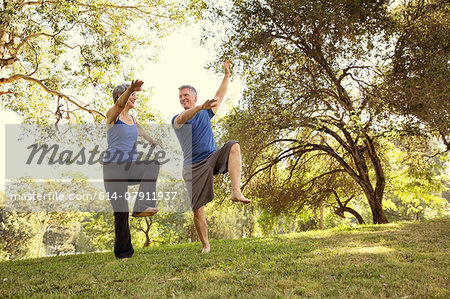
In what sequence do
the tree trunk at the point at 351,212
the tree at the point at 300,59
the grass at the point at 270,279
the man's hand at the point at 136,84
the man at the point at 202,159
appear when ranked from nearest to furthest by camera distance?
the grass at the point at 270,279, the man's hand at the point at 136,84, the man at the point at 202,159, the tree at the point at 300,59, the tree trunk at the point at 351,212

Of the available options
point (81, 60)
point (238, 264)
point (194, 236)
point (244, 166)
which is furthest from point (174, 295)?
point (194, 236)

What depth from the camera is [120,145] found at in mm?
4996

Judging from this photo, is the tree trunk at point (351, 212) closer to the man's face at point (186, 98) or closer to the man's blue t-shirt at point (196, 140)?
the man's blue t-shirt at point (196, 140)

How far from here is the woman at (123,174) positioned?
4.92 metres

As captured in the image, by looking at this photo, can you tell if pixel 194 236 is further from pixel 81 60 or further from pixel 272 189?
pixel 81 60

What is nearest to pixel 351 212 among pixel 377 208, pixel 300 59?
pixel 377 208

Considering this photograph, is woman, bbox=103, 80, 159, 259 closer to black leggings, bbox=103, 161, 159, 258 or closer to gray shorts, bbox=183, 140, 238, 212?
black leggings, bbox=103, 161, 159, 258

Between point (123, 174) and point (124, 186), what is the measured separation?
20 centimetres

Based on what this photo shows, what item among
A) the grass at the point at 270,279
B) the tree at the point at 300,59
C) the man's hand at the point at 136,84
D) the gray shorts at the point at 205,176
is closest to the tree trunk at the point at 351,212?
the tree at the point at 300,59

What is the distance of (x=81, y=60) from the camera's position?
12.2m

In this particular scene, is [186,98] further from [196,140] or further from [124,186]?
[124,186]

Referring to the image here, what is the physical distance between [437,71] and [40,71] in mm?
15304

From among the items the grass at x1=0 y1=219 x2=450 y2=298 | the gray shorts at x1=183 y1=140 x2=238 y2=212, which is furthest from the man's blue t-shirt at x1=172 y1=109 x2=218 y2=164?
the grass at x1=0 y1=219 x2=450 y2=298

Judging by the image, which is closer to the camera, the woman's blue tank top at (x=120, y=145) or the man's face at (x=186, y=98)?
the woman's blue tank top at (x=120, y=145)
